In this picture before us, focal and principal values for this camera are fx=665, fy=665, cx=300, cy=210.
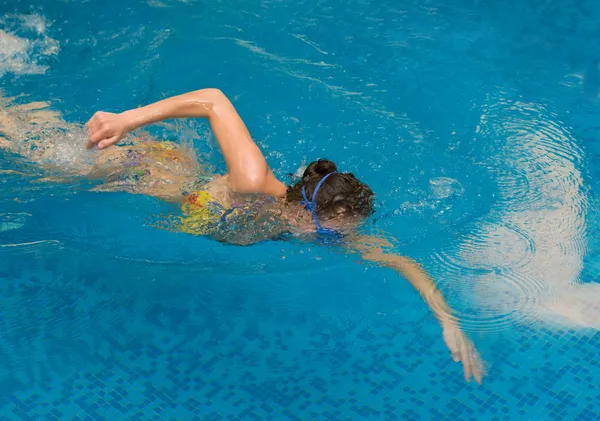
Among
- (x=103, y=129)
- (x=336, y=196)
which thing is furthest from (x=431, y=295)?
(x=103, y=129)

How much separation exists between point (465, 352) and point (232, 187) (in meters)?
1.27

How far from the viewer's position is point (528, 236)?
3553 millimetres

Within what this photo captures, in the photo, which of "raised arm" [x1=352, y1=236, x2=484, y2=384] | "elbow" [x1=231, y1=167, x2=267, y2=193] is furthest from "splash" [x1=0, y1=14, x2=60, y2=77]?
"raised arm" [x1=352, y1=236, x2=484, y2=384]

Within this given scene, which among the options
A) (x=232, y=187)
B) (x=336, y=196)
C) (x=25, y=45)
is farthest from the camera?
(x=25, y=45)

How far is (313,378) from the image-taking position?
9.75 feet

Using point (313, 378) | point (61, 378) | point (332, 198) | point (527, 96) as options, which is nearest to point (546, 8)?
point (527, 96)

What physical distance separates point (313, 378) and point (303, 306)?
384 millimetres

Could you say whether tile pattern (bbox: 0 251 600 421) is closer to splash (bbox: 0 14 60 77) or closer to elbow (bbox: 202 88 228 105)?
elbow (bbox: 202 88 228 105)

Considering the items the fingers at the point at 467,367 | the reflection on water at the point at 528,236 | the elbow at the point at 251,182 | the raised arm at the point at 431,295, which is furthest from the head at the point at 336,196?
the fingers at the point at 467,367

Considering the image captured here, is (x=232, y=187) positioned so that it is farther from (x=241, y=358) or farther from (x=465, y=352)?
(x=465, y=352)

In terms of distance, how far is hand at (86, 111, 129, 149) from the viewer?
2658mm

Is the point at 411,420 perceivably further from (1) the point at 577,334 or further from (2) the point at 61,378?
(2) the point at 61,378

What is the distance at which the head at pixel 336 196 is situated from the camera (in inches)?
113

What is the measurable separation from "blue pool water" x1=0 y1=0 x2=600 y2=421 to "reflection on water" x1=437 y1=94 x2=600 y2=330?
0.5 inches
